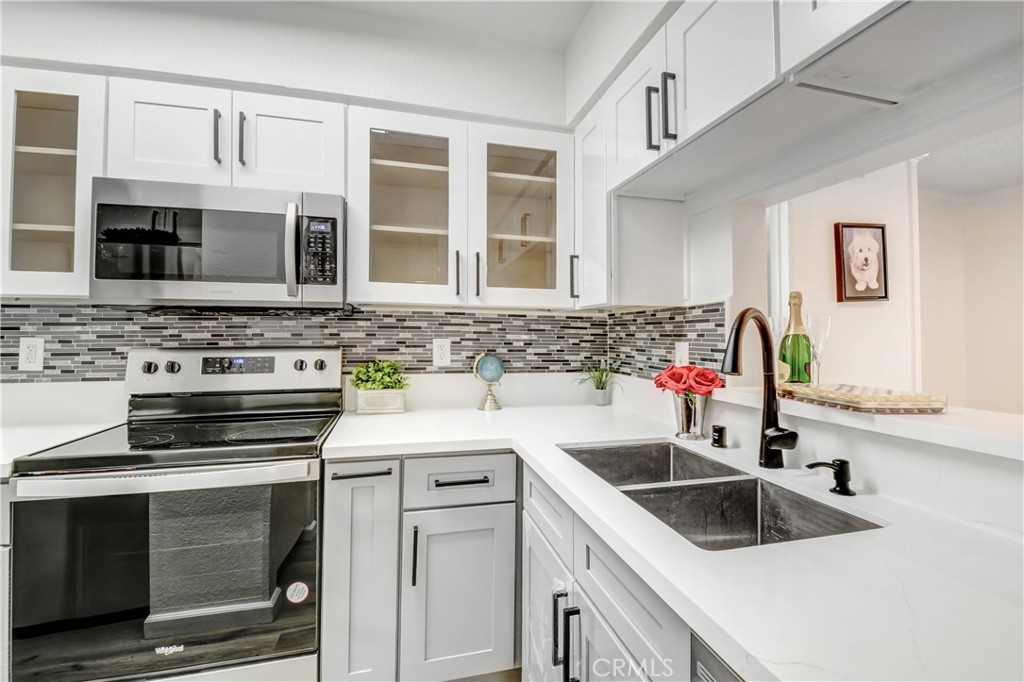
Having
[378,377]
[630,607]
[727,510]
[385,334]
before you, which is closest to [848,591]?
[630,607]

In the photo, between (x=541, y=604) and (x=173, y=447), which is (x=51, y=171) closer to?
(x=173, y=447)

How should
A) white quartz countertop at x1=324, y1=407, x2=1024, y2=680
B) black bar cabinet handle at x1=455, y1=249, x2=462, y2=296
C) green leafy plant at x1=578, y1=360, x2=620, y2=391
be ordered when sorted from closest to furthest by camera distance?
white quartz countertop at x1=324, y1=407, x2=1024, y2=680
black bar cabinet handle at x1=455, y1=249, x2=462, y2=296
green leafy plant at x1=578, y1=360, x2=620, y2=391

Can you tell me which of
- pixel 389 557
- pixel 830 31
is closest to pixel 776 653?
pixel 830 31

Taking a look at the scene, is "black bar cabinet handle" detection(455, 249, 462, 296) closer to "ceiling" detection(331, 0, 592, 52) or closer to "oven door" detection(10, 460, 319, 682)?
"oven door" detection(10, 460, 319, 682)

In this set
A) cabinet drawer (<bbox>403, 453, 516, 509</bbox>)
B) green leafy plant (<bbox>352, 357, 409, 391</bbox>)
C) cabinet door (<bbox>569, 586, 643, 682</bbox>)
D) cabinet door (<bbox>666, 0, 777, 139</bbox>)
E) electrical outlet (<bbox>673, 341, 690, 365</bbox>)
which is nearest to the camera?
cabinet door (<bbox>569, 586, 643, 682</bbox>)

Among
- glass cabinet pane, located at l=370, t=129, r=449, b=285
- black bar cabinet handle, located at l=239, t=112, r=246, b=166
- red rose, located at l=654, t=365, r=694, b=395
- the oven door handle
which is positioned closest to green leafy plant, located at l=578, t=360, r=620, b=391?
red rose, located at l=654, t=365, r=694, b=395

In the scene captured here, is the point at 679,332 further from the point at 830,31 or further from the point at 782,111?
the point at 830,31

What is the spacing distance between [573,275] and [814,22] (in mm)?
1163

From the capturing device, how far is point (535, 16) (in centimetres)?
172

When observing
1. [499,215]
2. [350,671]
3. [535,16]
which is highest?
[535,16]

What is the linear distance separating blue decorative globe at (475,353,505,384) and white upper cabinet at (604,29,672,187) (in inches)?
35.2

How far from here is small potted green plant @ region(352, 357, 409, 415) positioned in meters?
1.84

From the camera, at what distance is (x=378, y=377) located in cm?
185

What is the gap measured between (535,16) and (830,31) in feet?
4.46
